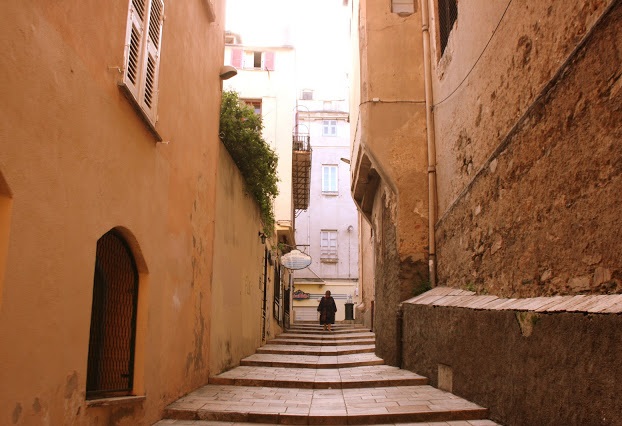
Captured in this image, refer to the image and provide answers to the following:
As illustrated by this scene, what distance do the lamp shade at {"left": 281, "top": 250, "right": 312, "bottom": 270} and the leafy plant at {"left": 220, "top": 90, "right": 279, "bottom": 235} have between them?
22.3 ft

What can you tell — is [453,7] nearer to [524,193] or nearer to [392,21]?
[392,21]

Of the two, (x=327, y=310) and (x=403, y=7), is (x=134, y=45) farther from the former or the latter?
(x=327, y=310)

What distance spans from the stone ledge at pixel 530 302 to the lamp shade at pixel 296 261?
9.79 meters

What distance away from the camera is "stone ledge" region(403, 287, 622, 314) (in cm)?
335

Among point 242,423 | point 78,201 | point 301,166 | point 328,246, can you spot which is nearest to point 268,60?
point 301,166

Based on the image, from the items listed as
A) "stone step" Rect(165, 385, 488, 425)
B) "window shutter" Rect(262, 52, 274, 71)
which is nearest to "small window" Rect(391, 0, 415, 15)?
"stone step" Rect(165, 385, 488, 425)

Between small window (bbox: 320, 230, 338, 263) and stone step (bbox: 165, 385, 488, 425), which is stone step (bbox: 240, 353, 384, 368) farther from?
small window (bbox: 320, 230, 338, 263)

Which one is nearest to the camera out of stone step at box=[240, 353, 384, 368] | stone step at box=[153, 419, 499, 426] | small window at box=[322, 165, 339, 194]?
stone step at box=[153, 419, 499, 426]

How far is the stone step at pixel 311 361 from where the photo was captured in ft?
30.9

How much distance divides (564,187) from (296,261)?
13.7 m

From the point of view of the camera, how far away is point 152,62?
525cm

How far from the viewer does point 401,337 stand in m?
8.75

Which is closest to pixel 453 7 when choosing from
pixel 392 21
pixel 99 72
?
pixel 392 21

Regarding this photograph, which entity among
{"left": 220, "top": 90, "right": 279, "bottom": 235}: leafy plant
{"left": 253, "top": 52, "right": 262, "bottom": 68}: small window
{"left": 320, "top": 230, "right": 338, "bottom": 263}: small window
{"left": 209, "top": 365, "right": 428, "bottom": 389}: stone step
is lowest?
{"left": 209, "top": 365, "right": 428, "bottom": 389}: stone step
